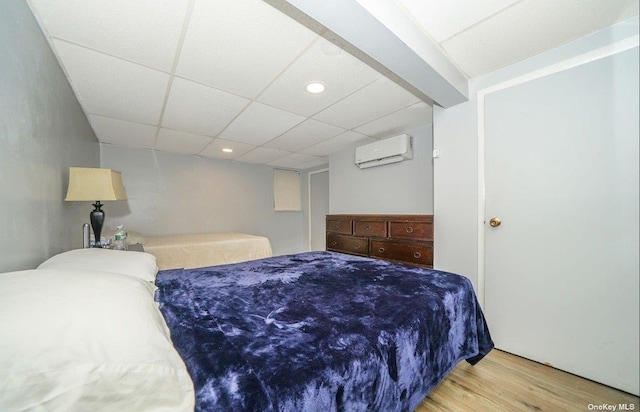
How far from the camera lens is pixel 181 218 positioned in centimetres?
423

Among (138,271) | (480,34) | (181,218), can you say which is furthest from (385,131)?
(181,218)

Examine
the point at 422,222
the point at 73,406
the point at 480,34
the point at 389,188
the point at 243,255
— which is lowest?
the point at 243,255

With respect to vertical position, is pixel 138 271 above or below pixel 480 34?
below

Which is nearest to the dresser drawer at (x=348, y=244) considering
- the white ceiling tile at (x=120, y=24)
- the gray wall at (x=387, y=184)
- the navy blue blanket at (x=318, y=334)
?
the gray wall at (x=387, y=184)

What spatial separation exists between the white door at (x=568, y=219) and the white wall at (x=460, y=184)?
0.34 ft

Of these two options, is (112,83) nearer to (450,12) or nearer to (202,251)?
(202,251)

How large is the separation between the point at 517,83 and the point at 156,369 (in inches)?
109

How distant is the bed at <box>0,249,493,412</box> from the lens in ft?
1.56

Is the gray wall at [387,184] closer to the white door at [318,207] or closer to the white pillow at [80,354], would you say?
the white door at [318,207]

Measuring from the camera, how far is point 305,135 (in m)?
3.36

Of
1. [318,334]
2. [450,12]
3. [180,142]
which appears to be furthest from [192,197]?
[450,12]

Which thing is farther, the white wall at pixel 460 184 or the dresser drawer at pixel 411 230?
the dresser drawer at pixel 411 230

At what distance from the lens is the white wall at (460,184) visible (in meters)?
2.11

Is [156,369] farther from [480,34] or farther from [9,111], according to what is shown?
[480,34]
